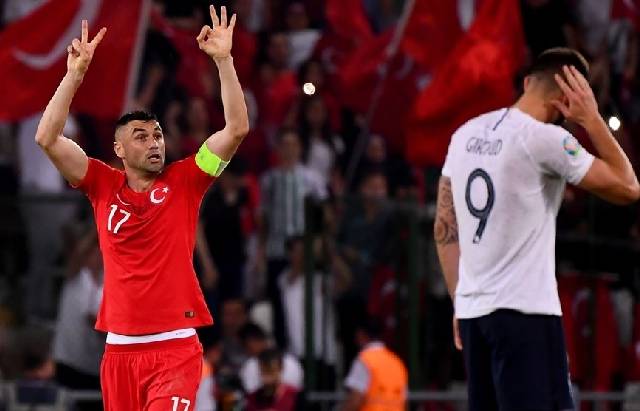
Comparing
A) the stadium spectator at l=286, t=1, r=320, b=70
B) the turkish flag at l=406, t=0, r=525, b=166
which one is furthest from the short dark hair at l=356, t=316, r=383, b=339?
the stadium spectator at l=286, t=1, r=320, b=70

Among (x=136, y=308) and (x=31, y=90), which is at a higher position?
(x=31, y=90)

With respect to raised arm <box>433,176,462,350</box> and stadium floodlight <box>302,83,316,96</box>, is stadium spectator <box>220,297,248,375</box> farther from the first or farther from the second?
raised arm <box>433,176,462,350</box>

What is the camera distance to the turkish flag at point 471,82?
47.4 feet

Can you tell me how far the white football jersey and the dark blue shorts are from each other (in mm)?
66

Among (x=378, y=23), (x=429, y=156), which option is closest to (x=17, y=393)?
(x=429, y=156)

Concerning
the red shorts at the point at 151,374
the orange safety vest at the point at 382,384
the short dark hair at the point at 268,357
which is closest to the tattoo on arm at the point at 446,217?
the red shorts at the point at 151,374

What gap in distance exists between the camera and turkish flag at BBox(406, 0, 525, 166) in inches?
569

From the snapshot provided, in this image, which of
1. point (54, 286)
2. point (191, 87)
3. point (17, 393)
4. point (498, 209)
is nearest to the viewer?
point (498, 209)

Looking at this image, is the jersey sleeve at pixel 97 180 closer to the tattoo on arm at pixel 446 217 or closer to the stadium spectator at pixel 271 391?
the tattoo on arm at pixel 446 217

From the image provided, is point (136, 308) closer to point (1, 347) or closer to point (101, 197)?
point (101, 197)

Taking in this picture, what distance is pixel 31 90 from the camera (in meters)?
15.0

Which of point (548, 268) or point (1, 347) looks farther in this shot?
point (1, 347)

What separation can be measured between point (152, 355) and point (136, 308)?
0.26 meters

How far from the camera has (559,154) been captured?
26.6ft
